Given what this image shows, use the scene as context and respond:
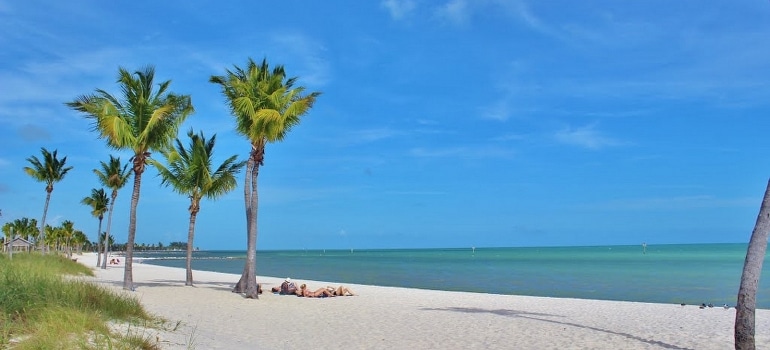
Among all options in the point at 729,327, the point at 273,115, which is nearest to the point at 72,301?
the point at 273,115

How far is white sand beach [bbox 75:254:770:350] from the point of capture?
1020cm

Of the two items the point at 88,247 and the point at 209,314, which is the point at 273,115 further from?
the point at 88,247

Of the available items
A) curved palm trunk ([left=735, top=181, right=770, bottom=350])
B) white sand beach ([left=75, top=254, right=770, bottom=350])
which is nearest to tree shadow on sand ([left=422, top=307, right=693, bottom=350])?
white sand beach ([left=75, top=254, right=770, bottom=350])

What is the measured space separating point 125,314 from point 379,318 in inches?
265

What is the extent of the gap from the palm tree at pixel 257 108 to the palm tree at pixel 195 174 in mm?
5339

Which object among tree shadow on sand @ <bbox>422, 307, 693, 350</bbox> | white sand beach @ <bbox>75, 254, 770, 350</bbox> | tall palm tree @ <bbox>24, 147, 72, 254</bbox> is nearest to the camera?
white sand beach @ <bbox>75, 254, 770, 350</bbox>

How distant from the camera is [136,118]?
1861 cm

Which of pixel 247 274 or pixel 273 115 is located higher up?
pixel 273 115

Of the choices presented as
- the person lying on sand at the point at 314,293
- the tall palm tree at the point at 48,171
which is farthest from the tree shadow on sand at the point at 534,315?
the tall palm tree at the point at 48,171

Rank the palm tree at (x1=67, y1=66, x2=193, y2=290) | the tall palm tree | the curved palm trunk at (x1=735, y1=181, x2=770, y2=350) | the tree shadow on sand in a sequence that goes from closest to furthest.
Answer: the curved palm trunk at (x1=735, y1=181, x2=770, y2=350) → the tree shadow on sand → the palm tree at (x1=67, y1=66, x2=193, y2=290) → the tall palm tree

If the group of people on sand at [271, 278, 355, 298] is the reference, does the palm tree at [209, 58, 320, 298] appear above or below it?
above

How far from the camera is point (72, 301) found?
7859 mm

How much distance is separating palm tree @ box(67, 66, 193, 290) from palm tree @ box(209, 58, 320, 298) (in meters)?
1.93

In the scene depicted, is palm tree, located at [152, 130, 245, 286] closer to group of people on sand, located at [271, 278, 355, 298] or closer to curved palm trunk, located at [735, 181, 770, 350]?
group of people on sand, located at [271, 278, 355, 298]
